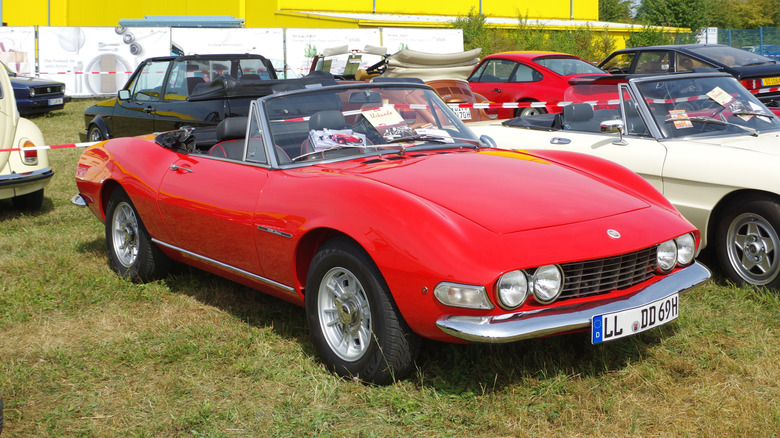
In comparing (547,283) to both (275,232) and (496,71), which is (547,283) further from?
(496,71)

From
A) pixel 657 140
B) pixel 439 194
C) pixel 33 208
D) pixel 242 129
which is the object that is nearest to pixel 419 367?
pixel 439 194

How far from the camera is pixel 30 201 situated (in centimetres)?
844

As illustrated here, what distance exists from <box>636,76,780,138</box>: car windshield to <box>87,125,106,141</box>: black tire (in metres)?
7.92

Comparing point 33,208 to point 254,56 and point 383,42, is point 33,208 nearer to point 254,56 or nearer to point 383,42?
point 254,56

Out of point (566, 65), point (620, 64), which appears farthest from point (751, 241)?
point (620, 64)

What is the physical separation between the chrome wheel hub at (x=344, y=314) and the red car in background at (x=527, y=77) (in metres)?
9.14

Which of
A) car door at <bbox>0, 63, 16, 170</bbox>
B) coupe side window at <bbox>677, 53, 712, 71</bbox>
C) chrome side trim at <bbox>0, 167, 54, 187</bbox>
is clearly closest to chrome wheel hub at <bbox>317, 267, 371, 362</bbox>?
chrome side trim at <bbox>0, 167, 54, 187</bbox>

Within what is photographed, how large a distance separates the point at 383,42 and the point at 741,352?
22771 millimetres

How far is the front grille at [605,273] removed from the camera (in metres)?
3.46

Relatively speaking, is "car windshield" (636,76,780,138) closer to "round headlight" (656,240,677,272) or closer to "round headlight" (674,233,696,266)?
"round headlight" (674,233,696,266)

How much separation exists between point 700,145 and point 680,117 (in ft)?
1.76

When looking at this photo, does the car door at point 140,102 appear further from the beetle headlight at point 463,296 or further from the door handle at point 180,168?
the beetle headlight at point 463,296

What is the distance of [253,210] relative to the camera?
4309 mm

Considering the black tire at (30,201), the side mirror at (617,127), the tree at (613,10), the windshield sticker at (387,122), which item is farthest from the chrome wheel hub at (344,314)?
the tree at (613,10)
